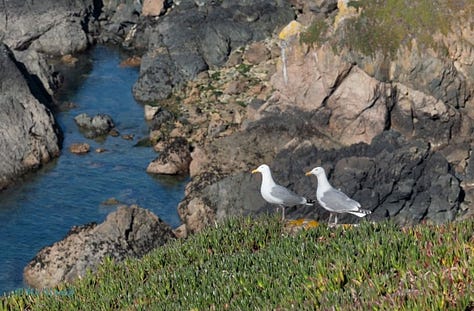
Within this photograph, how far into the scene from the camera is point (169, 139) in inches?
2707

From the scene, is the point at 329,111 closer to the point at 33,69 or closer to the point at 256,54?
the point at 256,54

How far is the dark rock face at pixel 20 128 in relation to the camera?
64.9 m

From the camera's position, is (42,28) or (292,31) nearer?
(292,31)

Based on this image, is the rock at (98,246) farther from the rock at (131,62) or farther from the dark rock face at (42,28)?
the dark rock face at (42,28)

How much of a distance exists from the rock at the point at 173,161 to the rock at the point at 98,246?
13.2 metres

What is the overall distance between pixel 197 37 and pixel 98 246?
3849 centimetres

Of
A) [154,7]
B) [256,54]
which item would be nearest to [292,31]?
[256,54]

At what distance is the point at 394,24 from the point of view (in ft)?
214

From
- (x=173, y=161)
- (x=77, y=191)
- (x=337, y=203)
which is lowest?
(x=77, y=191)

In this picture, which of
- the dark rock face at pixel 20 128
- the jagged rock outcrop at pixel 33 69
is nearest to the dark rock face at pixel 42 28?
the jagged rock outcrop at pixel 33 69

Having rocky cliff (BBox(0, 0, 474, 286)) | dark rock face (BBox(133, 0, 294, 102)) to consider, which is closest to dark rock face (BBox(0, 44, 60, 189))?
rocky cliff (BBox(0, 0, 474, 286))

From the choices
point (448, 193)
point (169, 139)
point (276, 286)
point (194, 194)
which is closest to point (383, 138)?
point (448, 193)

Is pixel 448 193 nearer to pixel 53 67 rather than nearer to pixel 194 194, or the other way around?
pixel 194 194

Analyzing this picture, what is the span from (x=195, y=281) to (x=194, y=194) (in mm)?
32784
